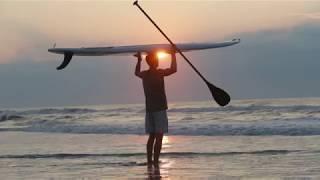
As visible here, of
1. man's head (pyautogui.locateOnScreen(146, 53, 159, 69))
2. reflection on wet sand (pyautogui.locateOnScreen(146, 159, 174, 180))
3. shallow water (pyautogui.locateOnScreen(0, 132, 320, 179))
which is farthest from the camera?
man's head (pyautogui.locateOnScreen(146, 53, 159, 69))

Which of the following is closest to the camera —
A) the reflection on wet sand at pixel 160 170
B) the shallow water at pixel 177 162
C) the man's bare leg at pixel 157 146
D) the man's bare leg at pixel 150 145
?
the reflection on wet sand at pixel 160 170

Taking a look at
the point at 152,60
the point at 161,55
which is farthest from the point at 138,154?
the point at 152,60

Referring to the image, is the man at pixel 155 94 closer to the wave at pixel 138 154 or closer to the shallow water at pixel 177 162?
the shallow water at pixel 177 162

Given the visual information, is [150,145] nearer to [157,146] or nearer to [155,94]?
[157,146]

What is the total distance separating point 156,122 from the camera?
9.14 meters

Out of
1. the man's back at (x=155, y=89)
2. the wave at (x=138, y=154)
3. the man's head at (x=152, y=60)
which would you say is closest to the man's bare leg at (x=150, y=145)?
the man's back at (x=155, y=89)

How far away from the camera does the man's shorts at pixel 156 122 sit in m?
9.13

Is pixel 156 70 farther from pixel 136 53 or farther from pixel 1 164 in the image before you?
pixel 1 164

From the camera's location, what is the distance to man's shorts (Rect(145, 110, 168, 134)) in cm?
913

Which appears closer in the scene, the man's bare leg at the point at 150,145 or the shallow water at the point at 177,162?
the shallow water at the point at 177,162

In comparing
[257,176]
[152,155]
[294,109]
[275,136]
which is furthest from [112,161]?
[294,109]

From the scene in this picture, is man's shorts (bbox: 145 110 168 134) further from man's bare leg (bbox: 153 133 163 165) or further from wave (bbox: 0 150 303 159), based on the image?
wave (bbox: 0 150 303 159)

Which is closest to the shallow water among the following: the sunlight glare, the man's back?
the man's back

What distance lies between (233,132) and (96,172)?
9516 millimetres
